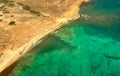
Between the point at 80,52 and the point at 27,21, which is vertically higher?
the point at 27,21

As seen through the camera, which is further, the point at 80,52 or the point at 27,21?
the point at 27,21

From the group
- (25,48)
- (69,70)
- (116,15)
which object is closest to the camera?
(69,70)

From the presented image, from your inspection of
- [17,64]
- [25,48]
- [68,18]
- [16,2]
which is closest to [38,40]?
[25,48]

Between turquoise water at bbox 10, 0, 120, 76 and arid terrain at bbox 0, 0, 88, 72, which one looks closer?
turquoise water at bbox 10, 0, 120, 76

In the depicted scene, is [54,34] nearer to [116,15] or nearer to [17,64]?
[17,64]
